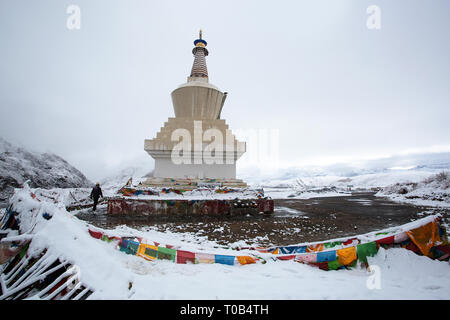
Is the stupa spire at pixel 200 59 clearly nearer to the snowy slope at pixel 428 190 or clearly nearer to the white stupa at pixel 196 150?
the white stupa at pixel 196 150

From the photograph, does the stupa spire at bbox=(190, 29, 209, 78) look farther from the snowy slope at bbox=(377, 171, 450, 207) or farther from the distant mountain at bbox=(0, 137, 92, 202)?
the snowy slope at bbox=(377, 171, 450, 207)

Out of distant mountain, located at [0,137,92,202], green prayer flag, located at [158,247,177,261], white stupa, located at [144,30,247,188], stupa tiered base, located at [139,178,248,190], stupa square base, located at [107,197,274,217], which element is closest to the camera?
green prayer flag, located at [158,247,177,261]

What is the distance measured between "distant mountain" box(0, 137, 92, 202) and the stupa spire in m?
12.5

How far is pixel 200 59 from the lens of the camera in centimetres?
1274

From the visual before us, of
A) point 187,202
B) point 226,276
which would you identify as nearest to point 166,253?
point 226,276

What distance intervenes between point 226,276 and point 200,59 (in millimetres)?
13305

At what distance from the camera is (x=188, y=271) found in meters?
2.10

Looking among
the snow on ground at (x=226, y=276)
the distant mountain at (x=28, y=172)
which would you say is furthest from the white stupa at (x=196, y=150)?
the distant mountain at (x=28, y=172)

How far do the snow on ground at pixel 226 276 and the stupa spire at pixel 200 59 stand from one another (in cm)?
1145

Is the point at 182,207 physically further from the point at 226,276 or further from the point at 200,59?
the point at 200,59

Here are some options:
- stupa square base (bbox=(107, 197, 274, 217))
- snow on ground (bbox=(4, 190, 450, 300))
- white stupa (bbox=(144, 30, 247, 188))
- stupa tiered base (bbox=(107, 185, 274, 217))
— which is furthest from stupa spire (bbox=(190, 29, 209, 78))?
snow on ground (bbox=(4, 190, 450, 300))

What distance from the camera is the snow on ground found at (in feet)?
5.36
